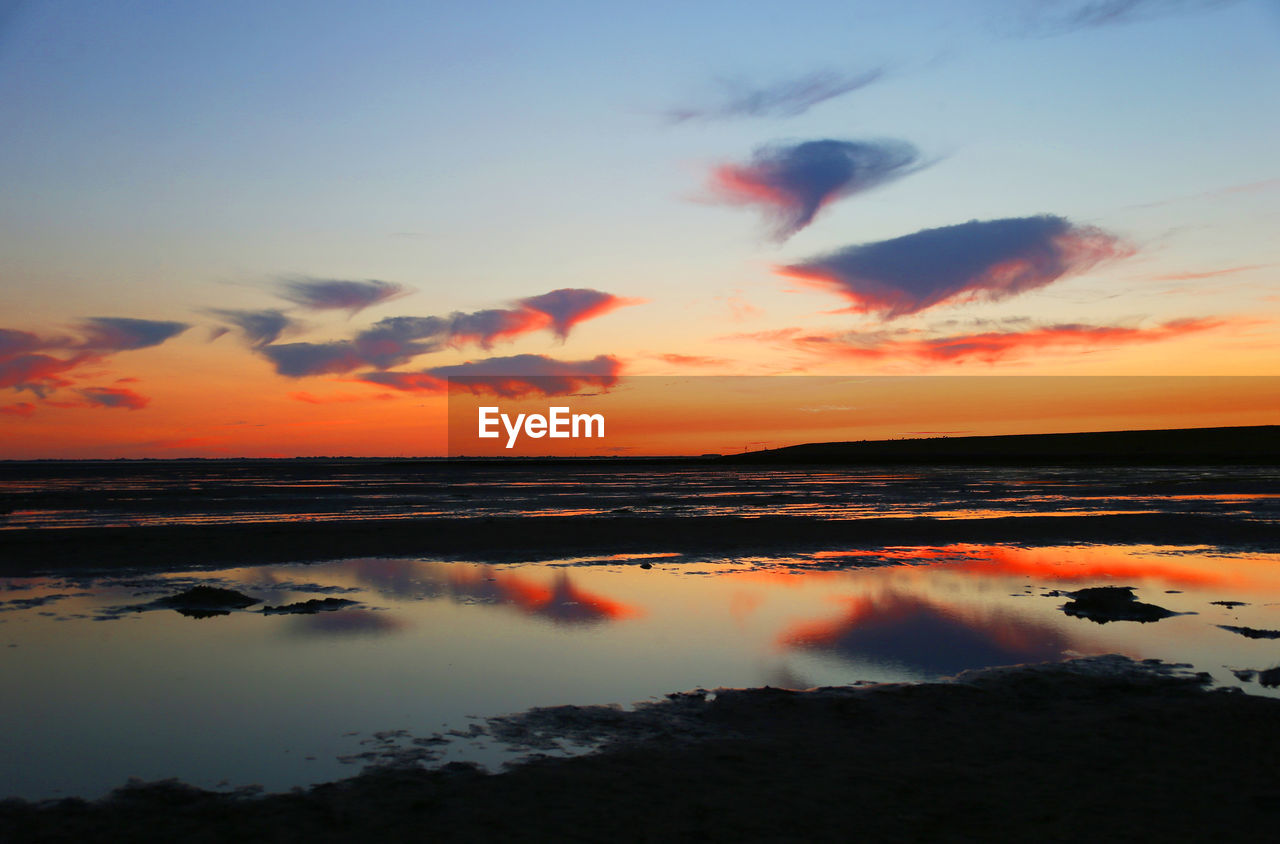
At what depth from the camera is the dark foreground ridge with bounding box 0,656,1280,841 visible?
20.1ft

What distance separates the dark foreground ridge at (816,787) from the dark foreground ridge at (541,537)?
14.1 meters

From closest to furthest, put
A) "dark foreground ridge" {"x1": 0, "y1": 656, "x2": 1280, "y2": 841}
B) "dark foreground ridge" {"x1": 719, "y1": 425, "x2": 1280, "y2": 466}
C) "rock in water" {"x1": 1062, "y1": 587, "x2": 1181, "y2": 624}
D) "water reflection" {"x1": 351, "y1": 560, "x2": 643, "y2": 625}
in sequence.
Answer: "dark foreground ridge" {"x1": 0, "y1": 656, "x2": 1280, "y2": 841}
"rock in water" {"x1": 1062, "y1": 587, "x2": 1181, "y2": 624}
"water reflection" {"x1": 351, "y1": 560, "x2": 643, "y2": 625}
"dark foreground ridge" {"x1": 719, "y1": 425, "x2": 1280, "y2": 466}

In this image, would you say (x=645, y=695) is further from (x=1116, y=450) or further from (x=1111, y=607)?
(x=1116, y=450)

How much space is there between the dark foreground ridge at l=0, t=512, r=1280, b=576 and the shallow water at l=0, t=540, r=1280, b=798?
2.99 metres

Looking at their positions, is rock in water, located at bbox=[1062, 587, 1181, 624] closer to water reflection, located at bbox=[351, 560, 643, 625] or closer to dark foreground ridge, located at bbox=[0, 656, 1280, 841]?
dark foreground ridge, located at bbox=[0, 656, 1280, 841]

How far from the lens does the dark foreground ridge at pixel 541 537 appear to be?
22.7 meters

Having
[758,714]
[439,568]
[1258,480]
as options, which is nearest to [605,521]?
[439,568]

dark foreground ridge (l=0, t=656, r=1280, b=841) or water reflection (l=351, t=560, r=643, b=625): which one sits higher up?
dark foreground ridge (l=0, t=656, r=1280, b=841)

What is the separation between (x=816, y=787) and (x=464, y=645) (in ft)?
22.2

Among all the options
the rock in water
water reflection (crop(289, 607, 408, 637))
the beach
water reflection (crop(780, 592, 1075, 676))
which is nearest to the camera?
the beach

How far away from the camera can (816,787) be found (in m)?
6.87

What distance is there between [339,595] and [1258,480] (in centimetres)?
6602

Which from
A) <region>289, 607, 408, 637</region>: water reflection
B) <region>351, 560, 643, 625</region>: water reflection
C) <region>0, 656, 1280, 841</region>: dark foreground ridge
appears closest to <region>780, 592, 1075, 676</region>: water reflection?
<region>0, 656, 1280, 841</region>: dark foreground ridge

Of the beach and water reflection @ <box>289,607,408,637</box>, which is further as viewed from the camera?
water reflection @ <box>289,607,408,637</box>
